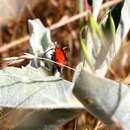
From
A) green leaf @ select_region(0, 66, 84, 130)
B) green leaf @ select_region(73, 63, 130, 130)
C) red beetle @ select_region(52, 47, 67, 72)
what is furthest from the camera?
red beetle @ select_region(52, 47, 67, 72)

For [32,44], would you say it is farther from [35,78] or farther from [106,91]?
[106,91]

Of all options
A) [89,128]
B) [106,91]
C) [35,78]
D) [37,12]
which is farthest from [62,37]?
[106,91]

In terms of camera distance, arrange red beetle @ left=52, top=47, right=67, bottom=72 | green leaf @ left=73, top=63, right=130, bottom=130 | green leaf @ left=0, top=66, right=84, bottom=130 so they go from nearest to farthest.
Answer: green leaf @ left=73, top=63, right=130, bottom=130 < green leaf @ left=0, top=66, right=84, bottom=130 < red beetle @ left=52, top=47, right=67, bottom=72

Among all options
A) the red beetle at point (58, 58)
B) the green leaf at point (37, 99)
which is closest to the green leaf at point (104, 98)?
the green leaf at point (37, 99)

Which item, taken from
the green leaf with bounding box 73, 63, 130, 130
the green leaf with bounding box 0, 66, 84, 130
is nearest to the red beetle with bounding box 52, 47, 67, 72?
the green leaf with bounding box 0, 66, 84, 130

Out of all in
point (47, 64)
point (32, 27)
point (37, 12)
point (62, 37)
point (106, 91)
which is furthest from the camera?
point (37, 12)

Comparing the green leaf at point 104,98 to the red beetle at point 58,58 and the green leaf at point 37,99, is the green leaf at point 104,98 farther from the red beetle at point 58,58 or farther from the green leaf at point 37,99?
the red beetle at point 58,58

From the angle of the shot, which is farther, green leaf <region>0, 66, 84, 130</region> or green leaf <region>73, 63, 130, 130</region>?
green leaf <region>0, 66, 84, 130</region>

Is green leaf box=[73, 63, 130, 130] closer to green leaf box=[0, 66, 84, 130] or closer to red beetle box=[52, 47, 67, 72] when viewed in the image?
green leaf box=[0, 66, 84, 130]

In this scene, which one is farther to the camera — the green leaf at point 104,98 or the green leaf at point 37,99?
the green leaf at point 37,99

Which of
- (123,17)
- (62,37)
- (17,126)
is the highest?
(123,17)

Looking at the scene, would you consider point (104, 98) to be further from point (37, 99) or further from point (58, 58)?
point (58, 58)
